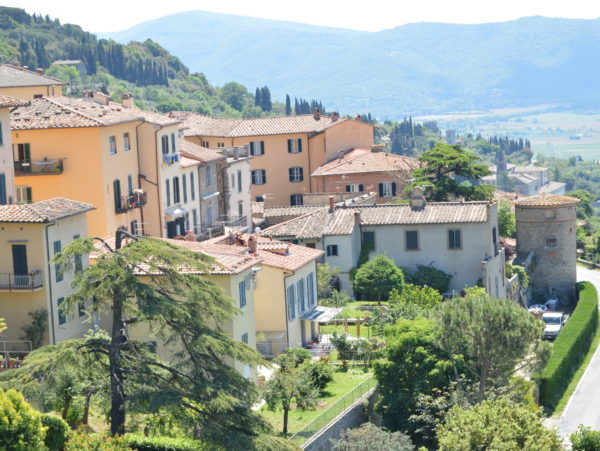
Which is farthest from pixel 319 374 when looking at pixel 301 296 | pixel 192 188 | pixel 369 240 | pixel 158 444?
pixel 369 240

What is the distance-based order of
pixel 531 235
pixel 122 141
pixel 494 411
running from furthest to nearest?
pixel 531 235 → pixel 122 141 → pixel 494 411

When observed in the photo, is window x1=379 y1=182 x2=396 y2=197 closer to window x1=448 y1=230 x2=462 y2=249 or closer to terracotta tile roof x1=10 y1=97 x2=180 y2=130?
window x1=448 y1=230 x2=462 y2=249

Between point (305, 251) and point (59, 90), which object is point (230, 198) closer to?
point (59, 90)

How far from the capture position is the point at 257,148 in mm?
91750

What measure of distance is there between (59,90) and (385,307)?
26289mm

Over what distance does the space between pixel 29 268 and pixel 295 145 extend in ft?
179

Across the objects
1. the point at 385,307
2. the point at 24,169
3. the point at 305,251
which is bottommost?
the point at 385,307

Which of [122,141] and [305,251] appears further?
[122,141]

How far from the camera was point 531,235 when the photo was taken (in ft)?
255

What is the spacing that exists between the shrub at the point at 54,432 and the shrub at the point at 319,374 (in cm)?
1435

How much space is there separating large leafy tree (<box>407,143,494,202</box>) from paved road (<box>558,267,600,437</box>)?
17.8 m

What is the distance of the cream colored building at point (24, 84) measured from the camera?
209ft

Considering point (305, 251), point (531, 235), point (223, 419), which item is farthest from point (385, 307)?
point (223, 419)

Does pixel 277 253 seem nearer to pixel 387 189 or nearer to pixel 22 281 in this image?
pixel 22 281
